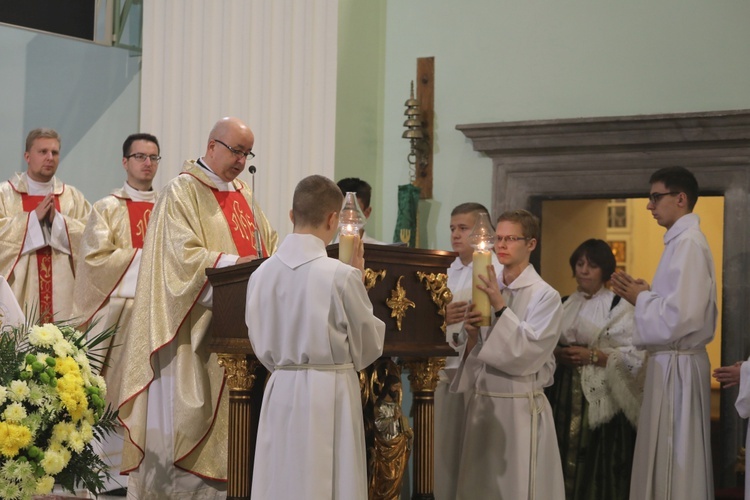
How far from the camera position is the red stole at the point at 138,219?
6.37m

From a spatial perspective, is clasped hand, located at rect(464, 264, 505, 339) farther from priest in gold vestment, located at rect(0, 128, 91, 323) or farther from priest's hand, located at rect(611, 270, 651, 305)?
priest in gold vestment, located at rect(0, 128, 91, 323)

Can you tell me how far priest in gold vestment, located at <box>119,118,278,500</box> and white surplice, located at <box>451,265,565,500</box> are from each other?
131cm

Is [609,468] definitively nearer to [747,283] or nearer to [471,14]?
[747,283]

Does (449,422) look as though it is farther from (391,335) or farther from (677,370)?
(391,335)

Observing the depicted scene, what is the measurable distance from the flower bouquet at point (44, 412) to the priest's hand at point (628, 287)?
10.7 ft

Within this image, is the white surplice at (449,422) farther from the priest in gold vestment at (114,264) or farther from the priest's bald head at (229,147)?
the priest in gold vestment at (114,264)

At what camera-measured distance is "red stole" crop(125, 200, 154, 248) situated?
20.9ft

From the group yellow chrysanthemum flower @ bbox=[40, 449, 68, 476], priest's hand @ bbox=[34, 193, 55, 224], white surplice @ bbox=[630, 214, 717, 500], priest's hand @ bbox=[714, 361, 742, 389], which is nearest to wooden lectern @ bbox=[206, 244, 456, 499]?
yellow chrysanthemum flower @ bbox=[40, 449, 68, 476]

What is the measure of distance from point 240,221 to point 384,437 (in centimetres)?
171

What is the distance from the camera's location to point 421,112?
791cm

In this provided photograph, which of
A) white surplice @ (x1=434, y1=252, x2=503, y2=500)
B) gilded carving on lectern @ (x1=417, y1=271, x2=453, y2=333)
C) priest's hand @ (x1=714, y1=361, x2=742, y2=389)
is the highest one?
gilded carving on lectern @ (x1=417, y1=271, x2=453, y2=333)

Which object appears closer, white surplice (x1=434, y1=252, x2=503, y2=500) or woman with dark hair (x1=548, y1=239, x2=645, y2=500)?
white surplice (x1=434, y1=252, x2=503, y2=500)

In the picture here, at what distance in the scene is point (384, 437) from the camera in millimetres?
4488

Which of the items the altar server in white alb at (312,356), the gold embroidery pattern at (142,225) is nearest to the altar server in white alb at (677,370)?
the altar server in white alb at (312,356)
